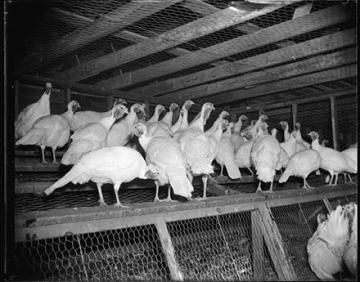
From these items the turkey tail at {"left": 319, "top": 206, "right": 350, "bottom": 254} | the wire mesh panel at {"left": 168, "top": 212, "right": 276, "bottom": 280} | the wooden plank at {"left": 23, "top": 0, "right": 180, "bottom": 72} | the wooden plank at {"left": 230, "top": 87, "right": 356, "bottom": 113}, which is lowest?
the wire mesh panel at {"left": 168, "top": 212, "right": 276, "bottom": 280}

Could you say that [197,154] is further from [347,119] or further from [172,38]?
[347,119]

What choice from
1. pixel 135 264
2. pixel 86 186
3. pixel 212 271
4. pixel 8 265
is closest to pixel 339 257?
pixel 212 271

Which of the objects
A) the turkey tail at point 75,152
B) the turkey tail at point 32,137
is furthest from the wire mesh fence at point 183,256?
the turkey tail at point 32,137

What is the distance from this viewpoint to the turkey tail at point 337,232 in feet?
13.1

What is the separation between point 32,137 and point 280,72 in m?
4.27

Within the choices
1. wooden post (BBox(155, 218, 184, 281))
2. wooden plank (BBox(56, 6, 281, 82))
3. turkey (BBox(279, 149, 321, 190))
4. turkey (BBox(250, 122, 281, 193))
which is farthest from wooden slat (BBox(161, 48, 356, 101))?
wooden post (BBox(155, 218, 184, 281))

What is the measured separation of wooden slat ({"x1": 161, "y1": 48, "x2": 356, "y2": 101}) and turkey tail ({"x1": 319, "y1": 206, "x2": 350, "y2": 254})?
236cm

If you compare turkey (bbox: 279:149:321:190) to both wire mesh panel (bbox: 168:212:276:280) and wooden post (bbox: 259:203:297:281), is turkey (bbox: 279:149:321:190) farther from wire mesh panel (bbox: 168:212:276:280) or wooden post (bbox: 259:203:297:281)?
wooden post (bbox: 259:203:297:281)

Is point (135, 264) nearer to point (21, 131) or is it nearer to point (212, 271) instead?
point (212, 271)

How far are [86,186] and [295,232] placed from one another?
149 inches

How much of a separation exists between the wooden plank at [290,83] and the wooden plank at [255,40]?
6.58ft

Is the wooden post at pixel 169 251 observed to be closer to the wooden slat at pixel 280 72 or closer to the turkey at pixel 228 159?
the turkey at pixel 228 159

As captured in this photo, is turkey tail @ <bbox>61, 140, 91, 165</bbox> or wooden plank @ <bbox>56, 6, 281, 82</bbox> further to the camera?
turkey tail @ <bbox>61, 140, 91, 165</bbox>

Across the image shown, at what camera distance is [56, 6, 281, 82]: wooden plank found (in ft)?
11.7
